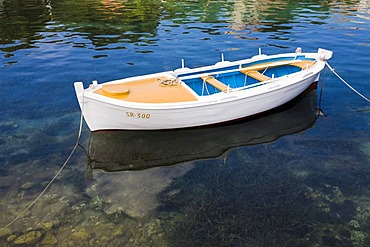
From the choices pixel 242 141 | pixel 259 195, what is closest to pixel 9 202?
pixel 259 195

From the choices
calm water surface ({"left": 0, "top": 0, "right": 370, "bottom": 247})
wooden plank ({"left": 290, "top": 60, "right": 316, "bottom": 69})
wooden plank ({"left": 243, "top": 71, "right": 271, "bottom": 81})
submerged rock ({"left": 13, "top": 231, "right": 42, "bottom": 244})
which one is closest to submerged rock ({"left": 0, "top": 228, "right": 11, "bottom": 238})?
calm water surface ({"left": 0, "top": 0, "right": 370, "bottom": 247})

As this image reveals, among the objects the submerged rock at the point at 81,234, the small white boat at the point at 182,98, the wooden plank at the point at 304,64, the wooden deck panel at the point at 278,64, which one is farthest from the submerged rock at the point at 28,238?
the wooden plank at the point at 304,64

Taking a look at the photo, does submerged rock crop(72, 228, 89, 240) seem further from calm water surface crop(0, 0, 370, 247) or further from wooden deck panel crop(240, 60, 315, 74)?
wooden deck panel crop(240, 60, 315, 74)

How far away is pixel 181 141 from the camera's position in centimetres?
1355

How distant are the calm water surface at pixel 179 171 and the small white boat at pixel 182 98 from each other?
85cm

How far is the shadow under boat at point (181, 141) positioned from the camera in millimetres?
12445

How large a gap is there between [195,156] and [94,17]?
30.6 metres

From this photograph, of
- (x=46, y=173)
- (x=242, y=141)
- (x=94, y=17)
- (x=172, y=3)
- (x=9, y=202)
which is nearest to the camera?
(x=9, y=202)

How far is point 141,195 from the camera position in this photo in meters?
10.6

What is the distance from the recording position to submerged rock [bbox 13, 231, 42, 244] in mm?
8847

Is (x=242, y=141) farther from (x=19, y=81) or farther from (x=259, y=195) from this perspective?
(x=19, y=81)

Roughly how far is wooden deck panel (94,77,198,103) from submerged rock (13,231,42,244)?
569 cm

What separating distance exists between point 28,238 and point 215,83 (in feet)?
30.4

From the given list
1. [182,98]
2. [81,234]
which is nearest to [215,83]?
[182,98]
